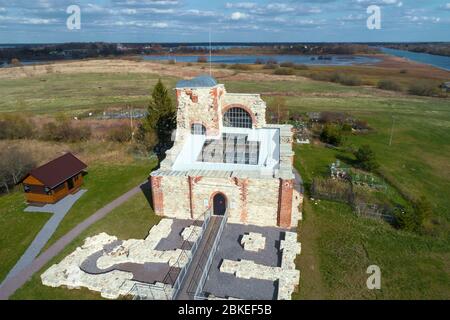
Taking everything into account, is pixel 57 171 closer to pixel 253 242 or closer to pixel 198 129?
pixel 198 129

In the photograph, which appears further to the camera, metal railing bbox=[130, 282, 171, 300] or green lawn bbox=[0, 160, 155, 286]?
green lawn bbox=[0, 160, 155, 286]

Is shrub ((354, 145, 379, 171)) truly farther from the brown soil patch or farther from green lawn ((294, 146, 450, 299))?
the brown soil patch

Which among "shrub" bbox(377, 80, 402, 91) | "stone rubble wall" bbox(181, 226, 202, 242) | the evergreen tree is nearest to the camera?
"stone rubble wall" bbox(181, 226, 202, 242)

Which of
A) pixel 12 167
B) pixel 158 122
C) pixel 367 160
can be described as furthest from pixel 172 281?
pixel 367 160

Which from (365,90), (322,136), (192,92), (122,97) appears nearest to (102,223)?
(192,92)

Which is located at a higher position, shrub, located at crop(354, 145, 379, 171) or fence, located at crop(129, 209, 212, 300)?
shrub, located at crop(354, 145, 379, 171)

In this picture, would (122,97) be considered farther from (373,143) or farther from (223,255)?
(223,255)

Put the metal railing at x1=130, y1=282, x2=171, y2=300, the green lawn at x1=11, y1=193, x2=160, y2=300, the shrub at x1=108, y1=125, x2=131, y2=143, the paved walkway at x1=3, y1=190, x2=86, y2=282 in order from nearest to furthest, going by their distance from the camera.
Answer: the metal railing at x1=130, y1=282, x2=171, y2=300, the green lawn at x1=11, y1=193, x2=160, y2=300, the paved walkway at x1=3, y1=190, x2=86, y2=282, the shrub at x1=108, y1=125, x2=131, y2=143

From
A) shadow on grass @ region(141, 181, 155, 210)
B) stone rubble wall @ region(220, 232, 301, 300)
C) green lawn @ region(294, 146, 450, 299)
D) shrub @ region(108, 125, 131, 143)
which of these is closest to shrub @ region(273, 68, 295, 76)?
shrub @ region(108, 125, 131, 143)
